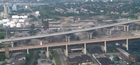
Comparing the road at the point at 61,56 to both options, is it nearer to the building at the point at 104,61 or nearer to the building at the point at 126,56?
the building at the point at 104,61

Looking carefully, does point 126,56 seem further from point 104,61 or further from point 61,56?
point 61,56

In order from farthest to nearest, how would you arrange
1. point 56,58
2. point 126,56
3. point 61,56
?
1. point 61,56
2. point 56,58
3. point 126,56

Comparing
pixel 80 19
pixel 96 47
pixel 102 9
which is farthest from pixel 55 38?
pixel 102 9

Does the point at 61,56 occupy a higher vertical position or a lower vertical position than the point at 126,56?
lower

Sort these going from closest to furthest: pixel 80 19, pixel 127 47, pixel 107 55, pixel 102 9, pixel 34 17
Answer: pixel 107 55 → pixel 127 47 → pixel 80 19 → pixel 34 17 → pixel 102 9

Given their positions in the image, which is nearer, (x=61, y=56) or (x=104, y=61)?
(x=104, y=61)

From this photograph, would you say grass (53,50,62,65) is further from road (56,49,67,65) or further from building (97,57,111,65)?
Answer: building (97,57,111,65)

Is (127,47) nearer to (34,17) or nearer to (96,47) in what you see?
(96,47)

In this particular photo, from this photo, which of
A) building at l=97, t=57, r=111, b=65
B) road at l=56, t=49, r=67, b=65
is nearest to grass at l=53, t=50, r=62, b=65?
road at l=56, t=49, r=67, b=65

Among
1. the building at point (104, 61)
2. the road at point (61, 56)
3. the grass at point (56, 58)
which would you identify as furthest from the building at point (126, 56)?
the grass at point (56, 58)

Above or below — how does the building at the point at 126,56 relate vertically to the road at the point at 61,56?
above

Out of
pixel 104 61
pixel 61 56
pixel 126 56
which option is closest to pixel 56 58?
pixel 61 56
